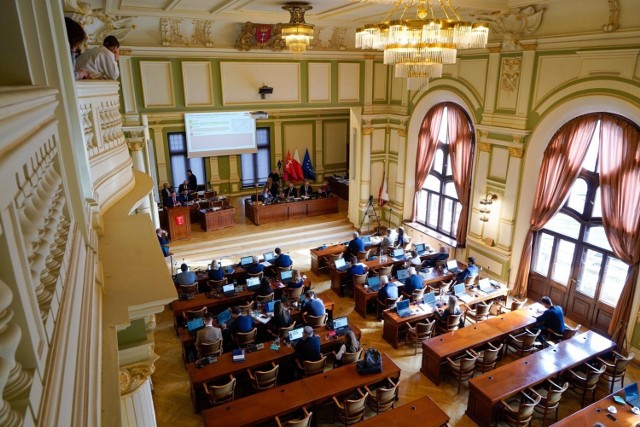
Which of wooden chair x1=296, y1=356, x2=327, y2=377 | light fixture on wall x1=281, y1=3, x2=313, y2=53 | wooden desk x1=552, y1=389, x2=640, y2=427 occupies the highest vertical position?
light fixture on wall x1=281, y1=3, x2=313, y2=53

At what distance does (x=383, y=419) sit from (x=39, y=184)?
5.15 m

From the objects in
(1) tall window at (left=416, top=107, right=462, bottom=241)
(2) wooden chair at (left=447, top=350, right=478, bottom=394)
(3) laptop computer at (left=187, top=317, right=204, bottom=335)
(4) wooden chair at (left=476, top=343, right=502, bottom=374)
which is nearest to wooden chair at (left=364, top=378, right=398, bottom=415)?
(2) wooden chair at (left=447, top=350, right=478, bottom=394)

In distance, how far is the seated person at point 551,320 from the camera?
7.60 metres

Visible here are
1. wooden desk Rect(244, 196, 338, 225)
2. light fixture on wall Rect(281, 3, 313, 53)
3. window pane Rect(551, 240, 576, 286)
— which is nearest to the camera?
light fixture on wall Rect(281, 3, 313, 53)

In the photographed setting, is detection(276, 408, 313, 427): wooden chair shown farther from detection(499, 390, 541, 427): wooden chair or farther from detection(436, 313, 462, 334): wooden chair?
detection(436, 313, 462, 334): wooden chair

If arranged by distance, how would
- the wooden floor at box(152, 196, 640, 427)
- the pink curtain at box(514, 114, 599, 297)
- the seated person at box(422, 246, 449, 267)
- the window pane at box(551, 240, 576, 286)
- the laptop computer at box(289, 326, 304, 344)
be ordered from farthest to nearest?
1. the seated person at box(422, 246, 449, 267)
2. the window pane at box(551, 240, 576, 286)
3. the pink curtain at box(514, 114, 599, 297)
4. the laptop computer at box(289, 326, 304, 344)
5. the wooden floor at box(152, 196, 640, 427)

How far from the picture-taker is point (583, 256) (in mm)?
8664

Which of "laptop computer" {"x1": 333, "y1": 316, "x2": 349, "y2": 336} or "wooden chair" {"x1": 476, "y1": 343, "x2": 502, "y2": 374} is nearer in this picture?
"wooden chair" {"x1": 476, "y1": 343, "x2": 502, "y2": 374}

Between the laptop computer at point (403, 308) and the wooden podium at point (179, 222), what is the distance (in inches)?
289

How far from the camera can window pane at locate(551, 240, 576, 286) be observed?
894 cm

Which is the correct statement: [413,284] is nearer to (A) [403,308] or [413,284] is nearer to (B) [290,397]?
(A) [403,308]

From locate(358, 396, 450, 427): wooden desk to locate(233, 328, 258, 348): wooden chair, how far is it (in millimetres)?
2664

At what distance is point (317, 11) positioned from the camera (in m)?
9.16

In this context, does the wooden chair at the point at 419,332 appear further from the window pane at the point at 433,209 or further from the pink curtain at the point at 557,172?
the window pane at the point at 433,209
